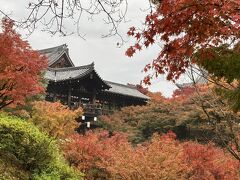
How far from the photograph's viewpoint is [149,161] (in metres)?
17.4

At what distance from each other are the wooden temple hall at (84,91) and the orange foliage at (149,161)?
14.5 m

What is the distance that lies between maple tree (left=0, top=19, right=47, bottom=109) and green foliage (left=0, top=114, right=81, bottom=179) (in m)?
4.09

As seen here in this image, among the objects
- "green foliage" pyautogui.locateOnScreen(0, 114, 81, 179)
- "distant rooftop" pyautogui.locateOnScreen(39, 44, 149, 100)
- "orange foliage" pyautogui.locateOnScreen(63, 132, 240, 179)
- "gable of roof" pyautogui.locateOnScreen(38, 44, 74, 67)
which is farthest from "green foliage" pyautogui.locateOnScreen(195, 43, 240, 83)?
"gable of roof" pyautogui.locateOnScreen(38, 44, 74, 67)

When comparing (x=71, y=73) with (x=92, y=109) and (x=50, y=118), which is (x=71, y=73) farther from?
(x=50, y=118)

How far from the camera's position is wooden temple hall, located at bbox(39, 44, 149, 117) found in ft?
119

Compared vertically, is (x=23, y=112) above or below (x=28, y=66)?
below

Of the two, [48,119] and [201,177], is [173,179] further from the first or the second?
[48,119]

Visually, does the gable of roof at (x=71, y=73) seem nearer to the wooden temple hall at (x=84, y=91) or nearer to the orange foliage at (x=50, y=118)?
the wooden temple hall at (x=84, y=91)

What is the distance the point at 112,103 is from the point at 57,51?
374 inches

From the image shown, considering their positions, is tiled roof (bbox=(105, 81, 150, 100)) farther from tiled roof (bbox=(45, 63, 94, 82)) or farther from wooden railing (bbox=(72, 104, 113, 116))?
wooden railing (bbox=(72, 104, 113, 116))

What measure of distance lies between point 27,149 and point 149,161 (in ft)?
20.4

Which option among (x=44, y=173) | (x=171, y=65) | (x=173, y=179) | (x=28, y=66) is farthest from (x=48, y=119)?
(x=171, y=65)

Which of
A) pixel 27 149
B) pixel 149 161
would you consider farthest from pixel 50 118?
pixel 27 149

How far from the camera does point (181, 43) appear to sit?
669 centimetres
